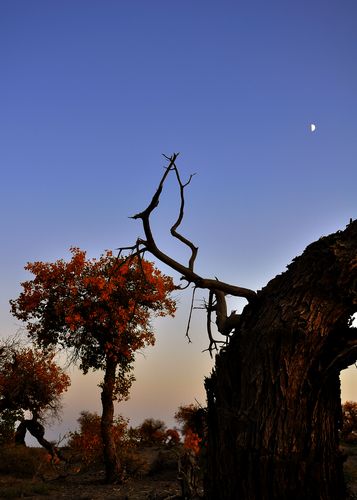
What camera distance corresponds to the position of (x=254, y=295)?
23.8ft

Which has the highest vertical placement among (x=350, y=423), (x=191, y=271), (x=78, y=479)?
(x=191, y=271)

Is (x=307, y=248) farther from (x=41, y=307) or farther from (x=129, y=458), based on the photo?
(x=129, y=458)

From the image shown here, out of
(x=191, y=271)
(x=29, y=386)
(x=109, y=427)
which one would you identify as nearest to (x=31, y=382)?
(x=29, y=386)

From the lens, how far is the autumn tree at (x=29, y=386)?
84.8 feet

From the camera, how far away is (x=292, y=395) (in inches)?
241

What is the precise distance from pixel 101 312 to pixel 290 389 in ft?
49.2

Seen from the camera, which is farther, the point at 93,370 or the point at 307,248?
the point at 93,370

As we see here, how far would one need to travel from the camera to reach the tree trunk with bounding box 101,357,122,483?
802 inches

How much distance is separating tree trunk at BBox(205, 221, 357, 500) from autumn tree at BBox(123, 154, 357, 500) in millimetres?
12

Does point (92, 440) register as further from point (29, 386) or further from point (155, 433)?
point (155, 433)

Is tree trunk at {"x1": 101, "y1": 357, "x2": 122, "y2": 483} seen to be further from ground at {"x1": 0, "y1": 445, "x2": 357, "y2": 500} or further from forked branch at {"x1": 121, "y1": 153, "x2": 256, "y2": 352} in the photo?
forked branch at {"x1": 121, "y1": 153, "x2": 256, "y2": 352}

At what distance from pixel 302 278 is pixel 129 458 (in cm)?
1847

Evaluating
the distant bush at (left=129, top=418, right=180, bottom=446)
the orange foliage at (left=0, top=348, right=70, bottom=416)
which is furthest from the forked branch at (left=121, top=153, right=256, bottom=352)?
the distant bush at (left=129, top=418, right=180, bottom=446)

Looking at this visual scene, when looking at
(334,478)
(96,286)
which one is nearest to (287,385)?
(334,478)
